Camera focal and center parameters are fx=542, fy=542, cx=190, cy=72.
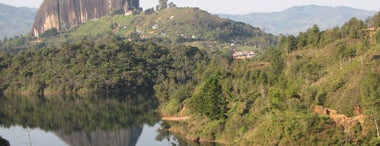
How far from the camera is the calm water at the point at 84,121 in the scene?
51094mm

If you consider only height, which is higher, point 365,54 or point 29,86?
point 365,54

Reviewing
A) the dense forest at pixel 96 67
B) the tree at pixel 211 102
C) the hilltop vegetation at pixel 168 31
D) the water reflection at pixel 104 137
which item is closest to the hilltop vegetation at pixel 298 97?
the tree at pixel 211 102

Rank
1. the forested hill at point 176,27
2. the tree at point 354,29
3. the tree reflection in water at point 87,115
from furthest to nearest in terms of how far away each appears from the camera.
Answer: the forested hill at point 176,27 < the tree at point 354,29 < the tree reflection in water at point 87,115

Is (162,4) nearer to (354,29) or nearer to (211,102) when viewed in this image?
(354,29)

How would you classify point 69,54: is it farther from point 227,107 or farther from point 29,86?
point 227,107

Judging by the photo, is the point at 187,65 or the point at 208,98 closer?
the point at 208,98

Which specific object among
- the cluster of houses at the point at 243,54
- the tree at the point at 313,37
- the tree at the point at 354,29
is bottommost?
the cluster of houses at the point at 243,54

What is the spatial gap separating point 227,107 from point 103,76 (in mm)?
49393

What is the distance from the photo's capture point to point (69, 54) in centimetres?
10306

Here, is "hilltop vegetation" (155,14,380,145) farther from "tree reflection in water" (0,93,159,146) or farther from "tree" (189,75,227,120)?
"tree reflection in water" (0,93,159,146)

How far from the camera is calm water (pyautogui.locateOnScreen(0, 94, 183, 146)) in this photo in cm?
5109

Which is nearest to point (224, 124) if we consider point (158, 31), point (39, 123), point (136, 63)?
point (39, 123)

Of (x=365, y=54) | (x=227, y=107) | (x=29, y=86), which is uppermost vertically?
(x=365, y=54)

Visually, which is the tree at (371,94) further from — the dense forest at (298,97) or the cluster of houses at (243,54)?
the cluster of houses at (243,54)
